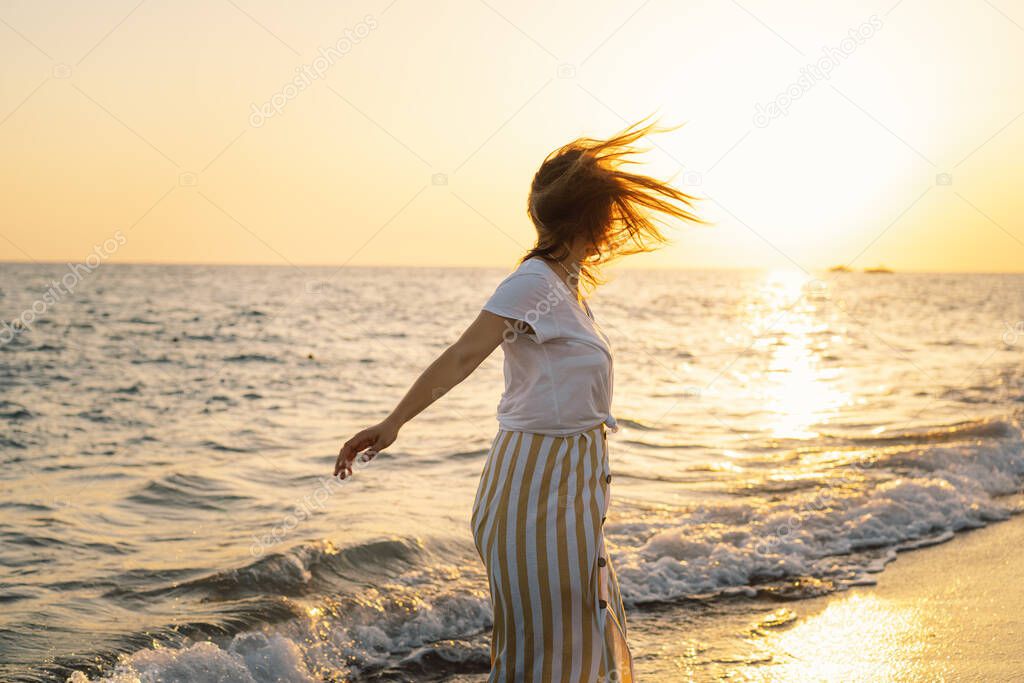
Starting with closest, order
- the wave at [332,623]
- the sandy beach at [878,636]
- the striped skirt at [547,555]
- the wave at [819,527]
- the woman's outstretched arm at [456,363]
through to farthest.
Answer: the woman's outstretched arm at [456,363], the striped skirt at [547,555], the sandy beach at [878,636], the wave at [332,623], the wave at [819,527]

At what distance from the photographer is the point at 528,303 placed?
8.54 feet

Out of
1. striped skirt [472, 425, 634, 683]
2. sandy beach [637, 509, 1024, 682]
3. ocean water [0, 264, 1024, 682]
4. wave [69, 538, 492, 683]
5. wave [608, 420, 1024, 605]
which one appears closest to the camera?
striped skirt [472, 425, 634, 683]

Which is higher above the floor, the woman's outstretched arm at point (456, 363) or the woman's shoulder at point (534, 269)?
the woman's shoulder at point (534, 269)

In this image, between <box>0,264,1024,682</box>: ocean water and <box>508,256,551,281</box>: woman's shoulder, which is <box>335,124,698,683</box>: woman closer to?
<box>508,256,551,281</box>: woman's shoulder

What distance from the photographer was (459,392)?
14.1m

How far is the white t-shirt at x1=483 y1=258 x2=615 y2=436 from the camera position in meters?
2.60

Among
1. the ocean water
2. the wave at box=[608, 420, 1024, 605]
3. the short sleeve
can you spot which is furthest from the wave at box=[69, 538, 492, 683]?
the short sleeve

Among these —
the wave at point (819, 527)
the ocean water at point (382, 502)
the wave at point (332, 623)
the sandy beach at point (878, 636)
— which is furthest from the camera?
the wave at point (819, 527)

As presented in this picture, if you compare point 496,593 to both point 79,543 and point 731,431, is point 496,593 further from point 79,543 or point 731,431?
point 731,431

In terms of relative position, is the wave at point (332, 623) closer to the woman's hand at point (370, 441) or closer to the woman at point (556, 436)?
the woman at point (556, 436)

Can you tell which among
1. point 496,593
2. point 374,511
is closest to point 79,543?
point 374,511

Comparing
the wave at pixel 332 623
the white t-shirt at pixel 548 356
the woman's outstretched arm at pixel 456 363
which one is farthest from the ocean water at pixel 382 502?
the woman's outstretched arm at pixel 456 363

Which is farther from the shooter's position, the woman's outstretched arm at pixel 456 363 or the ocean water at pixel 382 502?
the ocean water at pixel 382 502

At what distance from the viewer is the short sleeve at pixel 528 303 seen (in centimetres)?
258
